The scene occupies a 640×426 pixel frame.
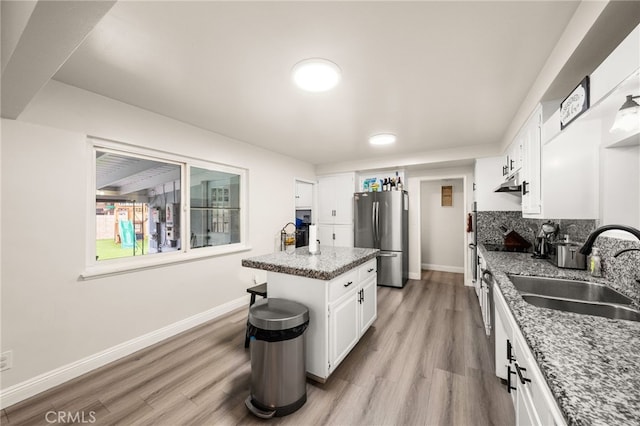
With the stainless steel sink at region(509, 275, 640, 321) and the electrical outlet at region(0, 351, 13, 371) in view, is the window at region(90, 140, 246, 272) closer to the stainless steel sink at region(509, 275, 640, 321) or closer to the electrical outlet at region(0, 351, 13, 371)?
the electrical outlet at region(0, 351, 13, 371)

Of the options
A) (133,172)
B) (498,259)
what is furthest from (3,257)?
(498,259)

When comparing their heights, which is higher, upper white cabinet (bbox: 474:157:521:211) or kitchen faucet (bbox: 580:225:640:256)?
upper white cabinet (bbox: 474:157:521:211)

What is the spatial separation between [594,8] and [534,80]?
0.93 metres

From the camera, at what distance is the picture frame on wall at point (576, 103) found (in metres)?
1.20

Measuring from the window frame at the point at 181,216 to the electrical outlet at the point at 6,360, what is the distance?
609mm

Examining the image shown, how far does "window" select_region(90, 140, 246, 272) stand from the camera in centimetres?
235

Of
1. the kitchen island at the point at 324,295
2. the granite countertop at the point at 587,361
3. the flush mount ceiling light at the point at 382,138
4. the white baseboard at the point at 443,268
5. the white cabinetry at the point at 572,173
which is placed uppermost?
the flush mount ceiling light at the point at 382,138

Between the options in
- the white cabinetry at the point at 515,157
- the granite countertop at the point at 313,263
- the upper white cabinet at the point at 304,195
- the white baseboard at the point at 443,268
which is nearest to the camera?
the granite countertop at the point at 313,263

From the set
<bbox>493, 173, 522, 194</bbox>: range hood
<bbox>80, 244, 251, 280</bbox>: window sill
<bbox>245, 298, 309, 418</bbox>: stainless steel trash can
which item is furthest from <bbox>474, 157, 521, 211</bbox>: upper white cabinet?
<bbox>80, 244, 251, 280</bbox>: window sill

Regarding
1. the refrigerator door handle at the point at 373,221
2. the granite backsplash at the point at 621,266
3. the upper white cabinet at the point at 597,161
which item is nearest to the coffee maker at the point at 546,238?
the upper white cabinet at the point at 597,161

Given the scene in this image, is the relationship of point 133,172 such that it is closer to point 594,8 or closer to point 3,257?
point 3,257

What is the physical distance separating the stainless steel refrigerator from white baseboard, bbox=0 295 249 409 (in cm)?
295

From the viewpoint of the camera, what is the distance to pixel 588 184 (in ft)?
5.61

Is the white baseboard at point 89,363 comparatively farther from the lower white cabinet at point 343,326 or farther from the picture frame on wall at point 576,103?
the picture frame on wall at point 576,103
